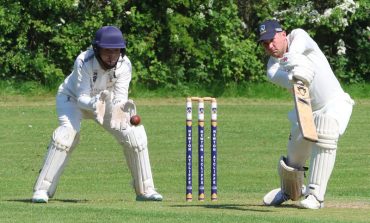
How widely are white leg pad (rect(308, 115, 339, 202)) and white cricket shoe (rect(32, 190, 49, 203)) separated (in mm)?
2350

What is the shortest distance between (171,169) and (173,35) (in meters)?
11.0

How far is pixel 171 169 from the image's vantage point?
15.2 m

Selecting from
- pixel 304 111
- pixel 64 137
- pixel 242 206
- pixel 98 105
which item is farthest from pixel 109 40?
pixel 304 111

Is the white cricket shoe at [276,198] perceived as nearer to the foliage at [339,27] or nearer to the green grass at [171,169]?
the green grass at [171,169]

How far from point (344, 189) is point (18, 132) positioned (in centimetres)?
792

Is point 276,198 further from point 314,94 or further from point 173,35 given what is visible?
point 173,35

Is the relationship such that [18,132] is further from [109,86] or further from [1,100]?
[109,86]

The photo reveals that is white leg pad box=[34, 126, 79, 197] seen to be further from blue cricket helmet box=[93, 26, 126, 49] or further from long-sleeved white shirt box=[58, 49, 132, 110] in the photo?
blue cricket helmet box=[93, 26, 126, 49]

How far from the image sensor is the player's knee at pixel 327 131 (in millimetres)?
9023

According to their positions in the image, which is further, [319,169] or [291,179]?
[291,179]

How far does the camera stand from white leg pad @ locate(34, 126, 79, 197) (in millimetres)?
Result: 10281

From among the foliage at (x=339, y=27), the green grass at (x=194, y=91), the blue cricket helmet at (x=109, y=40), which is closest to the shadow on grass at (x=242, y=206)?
the blue cricket helmet at (x=109, y=40)

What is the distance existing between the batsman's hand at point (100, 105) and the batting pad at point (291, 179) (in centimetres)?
156

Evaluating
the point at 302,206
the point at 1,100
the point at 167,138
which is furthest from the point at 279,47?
the point at 1,100
